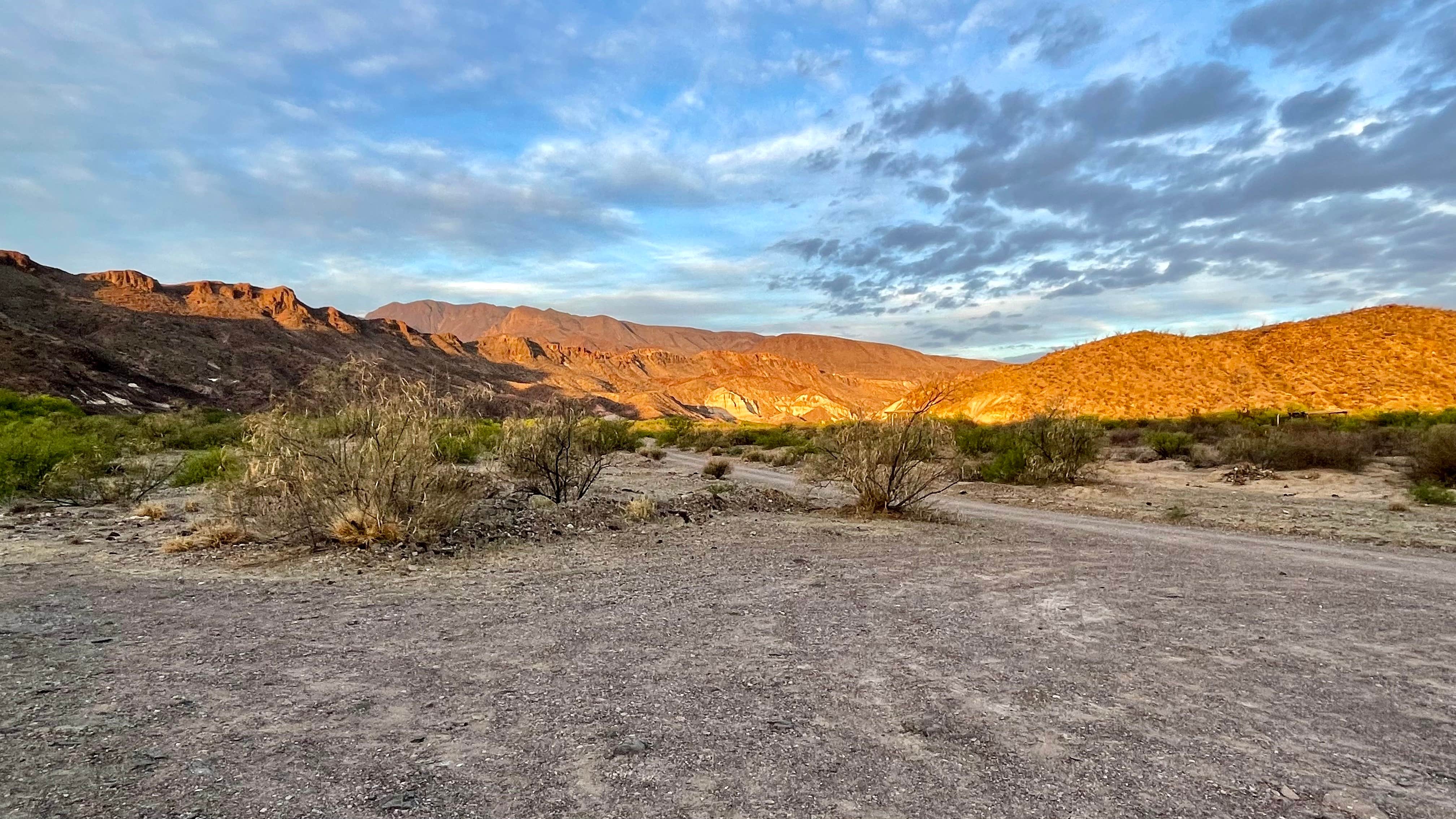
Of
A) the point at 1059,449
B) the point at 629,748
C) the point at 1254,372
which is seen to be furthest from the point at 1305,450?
the point at 1254,372

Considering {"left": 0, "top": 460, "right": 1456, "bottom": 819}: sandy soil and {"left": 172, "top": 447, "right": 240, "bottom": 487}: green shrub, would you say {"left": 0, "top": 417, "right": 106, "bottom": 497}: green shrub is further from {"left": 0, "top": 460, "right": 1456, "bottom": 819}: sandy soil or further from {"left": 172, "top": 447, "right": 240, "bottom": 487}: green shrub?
{"left": 0, "top": 460, "right": 1456, "bottom": 819}: sandy soil

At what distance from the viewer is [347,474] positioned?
359 inches

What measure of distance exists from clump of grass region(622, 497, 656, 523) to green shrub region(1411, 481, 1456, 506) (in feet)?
49.7

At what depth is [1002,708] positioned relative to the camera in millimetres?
4094

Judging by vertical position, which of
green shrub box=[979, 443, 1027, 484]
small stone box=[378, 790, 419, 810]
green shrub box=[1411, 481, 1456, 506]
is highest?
green shrub box=[1411, 481, 1456, 506]

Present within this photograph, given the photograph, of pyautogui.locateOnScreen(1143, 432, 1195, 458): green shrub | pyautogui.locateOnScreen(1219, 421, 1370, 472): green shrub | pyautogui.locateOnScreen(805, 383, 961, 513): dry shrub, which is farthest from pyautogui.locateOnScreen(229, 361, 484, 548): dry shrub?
pyautogui.locateOnScreen(1143, 432, 1195, 458): green shrub

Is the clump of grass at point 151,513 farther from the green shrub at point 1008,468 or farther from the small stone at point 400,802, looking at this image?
the green shrub at point 1008,468

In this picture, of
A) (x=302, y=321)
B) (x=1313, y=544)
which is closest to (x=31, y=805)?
(x=1313, y=544)

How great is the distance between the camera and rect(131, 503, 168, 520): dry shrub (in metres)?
11.1

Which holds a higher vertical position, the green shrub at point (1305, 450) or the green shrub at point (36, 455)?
the green shrub at point (1305, 450)

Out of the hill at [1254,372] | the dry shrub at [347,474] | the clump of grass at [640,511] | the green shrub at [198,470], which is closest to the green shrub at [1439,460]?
the clump of grass at [640,511]

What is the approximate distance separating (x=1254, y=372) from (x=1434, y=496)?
116 ft

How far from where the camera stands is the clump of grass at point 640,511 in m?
12.0

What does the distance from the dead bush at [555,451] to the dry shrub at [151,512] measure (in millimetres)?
5466
